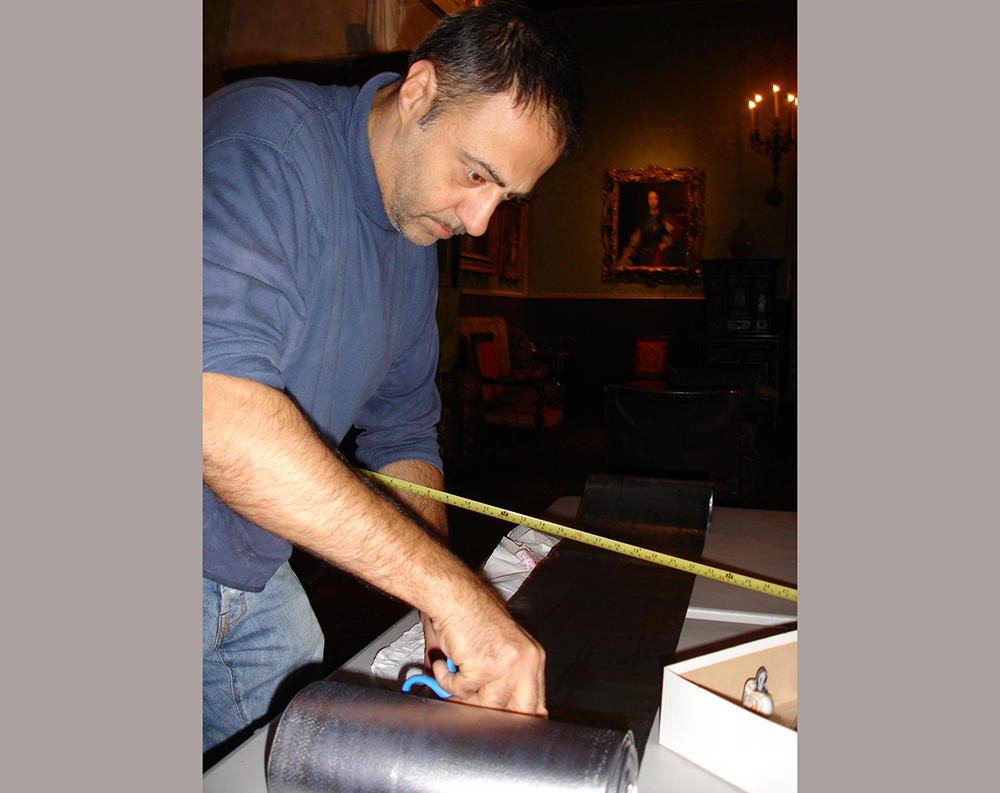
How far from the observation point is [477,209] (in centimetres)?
147

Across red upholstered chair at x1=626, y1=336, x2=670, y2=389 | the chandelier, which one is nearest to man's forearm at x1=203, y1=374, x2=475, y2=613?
red upholstered chair at x1=626, y1=336, x2=670, y2=389

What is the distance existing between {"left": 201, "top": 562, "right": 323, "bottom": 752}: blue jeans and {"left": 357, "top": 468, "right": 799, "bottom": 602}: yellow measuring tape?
35cm

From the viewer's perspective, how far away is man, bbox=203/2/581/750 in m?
1.04

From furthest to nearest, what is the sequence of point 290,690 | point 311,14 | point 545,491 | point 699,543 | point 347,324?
point 545,491
point 311,14
point 699,543
point 290,690
point 347,324

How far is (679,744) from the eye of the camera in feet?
3.37

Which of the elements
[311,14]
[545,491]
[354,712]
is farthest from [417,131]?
[545,491]

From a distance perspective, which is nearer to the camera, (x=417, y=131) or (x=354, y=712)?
(x=354, y=712)

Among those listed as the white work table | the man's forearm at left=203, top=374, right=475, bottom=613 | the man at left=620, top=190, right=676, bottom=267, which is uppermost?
the man at left=620, top=190, right=676, bottom=267

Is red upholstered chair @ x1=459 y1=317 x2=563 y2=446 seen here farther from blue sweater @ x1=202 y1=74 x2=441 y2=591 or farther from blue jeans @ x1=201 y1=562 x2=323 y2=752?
blue jeans @ x1=201 y1=562 x2=323 y2=752

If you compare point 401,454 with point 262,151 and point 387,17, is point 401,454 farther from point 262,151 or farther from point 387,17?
point 387,17

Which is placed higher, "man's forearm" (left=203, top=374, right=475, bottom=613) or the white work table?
"man's forearm" (left=203, top=374, right=475, bottom=613)

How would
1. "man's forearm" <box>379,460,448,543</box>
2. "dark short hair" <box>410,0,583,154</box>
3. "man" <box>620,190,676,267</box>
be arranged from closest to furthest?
"dark short hair" <box>410,0,583,154</box> → "man's forearm" <box>379,460,448,543</box> → "man" <box>620,190,676,267</box>

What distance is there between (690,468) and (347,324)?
2598mm

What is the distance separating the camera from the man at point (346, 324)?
104 centimetres
